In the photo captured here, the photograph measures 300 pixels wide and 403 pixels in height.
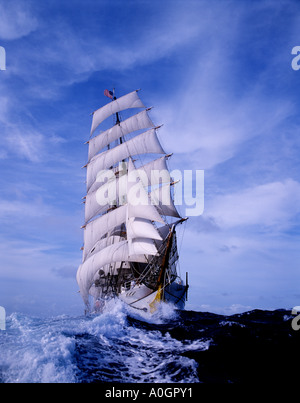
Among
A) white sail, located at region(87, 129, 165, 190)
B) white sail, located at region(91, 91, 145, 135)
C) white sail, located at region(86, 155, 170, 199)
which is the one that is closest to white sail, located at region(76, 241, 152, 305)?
white sail, located at region(86, 155, 170, 199)

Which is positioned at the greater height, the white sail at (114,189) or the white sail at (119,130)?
the white sail at (119,130)

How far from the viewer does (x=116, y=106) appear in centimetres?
4509

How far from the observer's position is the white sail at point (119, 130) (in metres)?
41.9

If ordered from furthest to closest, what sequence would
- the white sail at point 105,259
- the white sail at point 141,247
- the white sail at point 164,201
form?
1. the white sail at point 164,201
2. the white sail at point 105,259
3. the white sail at point 141,247

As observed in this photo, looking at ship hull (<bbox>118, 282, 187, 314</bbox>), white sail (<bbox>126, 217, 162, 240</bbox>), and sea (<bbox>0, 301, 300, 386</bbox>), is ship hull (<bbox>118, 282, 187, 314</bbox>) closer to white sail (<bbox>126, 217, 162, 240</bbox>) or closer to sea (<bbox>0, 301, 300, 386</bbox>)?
white sail (<bbox>126, 217, 162, 240</bbox>)

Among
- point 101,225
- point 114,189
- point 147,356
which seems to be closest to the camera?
point 147,356

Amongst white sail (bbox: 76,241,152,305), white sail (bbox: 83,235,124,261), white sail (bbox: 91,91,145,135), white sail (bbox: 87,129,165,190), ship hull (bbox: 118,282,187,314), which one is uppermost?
white sail (bbox: 91,91,145,135)

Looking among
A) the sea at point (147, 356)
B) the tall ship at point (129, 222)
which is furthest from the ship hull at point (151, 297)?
the sea at point (147, 356)

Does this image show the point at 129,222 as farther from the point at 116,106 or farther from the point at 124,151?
the point at 116,106

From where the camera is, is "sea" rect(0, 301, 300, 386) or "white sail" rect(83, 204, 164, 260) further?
"white sail" rect(83, 204, 164, 260)

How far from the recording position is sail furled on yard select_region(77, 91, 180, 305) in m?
30.1

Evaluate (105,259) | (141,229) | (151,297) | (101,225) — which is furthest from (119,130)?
(151,297)

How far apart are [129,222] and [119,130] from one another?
19.3 meters

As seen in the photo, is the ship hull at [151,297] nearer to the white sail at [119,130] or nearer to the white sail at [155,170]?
the white sail at [155,170]
